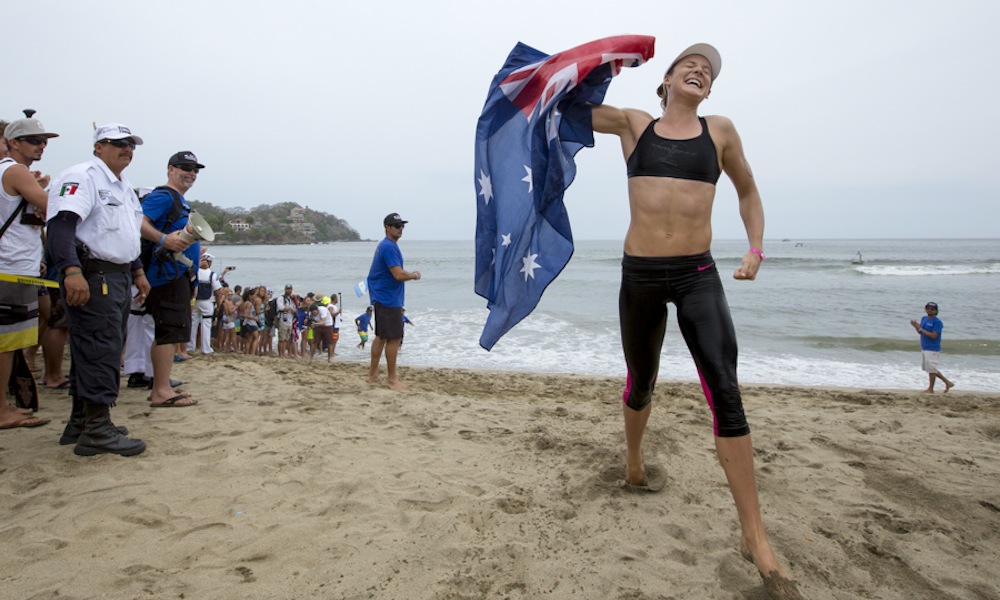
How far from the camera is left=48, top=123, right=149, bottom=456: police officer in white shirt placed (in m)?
3.22

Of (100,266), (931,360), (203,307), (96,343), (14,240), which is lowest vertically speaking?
(931,360)

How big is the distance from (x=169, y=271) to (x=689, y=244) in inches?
160

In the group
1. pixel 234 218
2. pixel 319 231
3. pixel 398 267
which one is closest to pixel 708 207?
pixel 398 267

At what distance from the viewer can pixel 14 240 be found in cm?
365

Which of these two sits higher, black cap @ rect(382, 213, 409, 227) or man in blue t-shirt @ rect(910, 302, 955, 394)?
black cap @ rect(382, 213, 409, 227)

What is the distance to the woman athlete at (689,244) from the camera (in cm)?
244

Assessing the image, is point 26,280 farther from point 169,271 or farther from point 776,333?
point 776,333

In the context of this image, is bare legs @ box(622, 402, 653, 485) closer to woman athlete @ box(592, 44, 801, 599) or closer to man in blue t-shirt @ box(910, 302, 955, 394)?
woman athlete @ box(592, 44, 801, 599)

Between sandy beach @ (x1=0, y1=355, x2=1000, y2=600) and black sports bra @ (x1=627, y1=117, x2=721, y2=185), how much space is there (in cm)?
179

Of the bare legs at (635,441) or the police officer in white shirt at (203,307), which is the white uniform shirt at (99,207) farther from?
the police officer in white shirt at (203,307)

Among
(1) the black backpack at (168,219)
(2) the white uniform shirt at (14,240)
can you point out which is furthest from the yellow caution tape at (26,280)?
(1) the black backpack at (168,219)

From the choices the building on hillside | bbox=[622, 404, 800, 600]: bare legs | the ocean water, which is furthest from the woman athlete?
the building on hillside

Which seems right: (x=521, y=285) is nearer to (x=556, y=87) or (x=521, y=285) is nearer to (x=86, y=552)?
(x=556, y=87)

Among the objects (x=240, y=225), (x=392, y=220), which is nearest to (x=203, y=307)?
(x=392, y=220)
